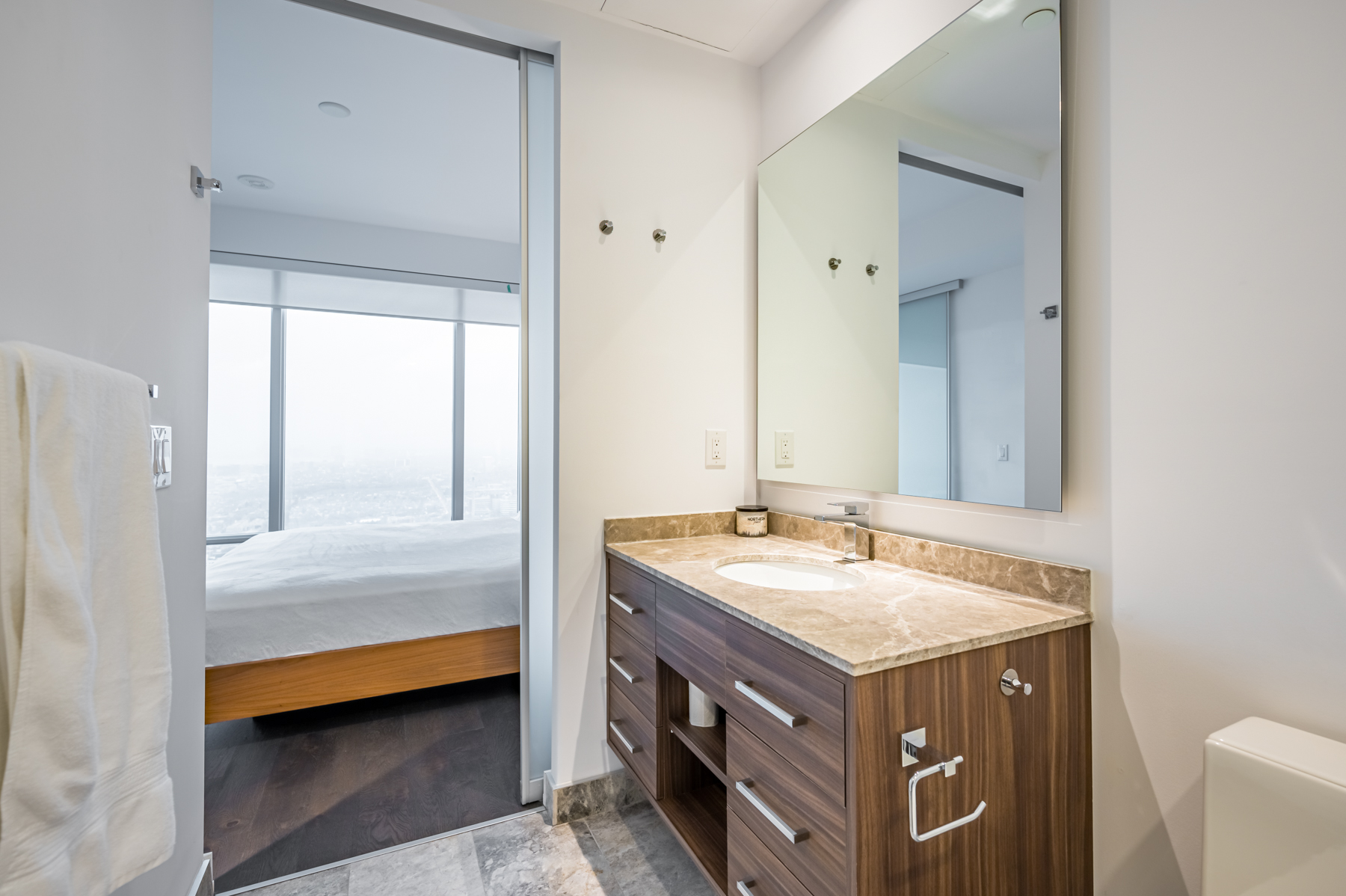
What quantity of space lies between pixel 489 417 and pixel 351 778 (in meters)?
3.25

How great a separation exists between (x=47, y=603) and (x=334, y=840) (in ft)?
4.84

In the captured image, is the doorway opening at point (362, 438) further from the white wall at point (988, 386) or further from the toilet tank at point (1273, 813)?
the toilet tank at point (1273, 813)

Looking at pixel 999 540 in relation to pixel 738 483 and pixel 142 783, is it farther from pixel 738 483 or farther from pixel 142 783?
pixel 142 783

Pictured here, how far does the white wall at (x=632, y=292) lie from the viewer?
5.86 ft

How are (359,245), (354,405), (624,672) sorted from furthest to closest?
(354,405), (359,245), (624,672)

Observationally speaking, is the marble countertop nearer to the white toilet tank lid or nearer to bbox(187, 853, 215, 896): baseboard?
the white toilet tank lid

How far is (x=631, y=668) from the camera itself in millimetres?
1672

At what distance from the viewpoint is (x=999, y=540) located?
130 cm

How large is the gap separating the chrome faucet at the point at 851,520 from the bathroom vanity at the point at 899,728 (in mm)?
137

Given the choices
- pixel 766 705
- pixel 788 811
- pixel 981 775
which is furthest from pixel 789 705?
pixel 981 775

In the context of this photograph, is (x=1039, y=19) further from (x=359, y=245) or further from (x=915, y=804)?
(x=359, y=245)

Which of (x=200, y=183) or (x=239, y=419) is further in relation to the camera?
(x=239, y=419)

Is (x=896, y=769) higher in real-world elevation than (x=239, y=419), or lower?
lower

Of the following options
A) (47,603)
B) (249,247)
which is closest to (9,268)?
(47,603)
